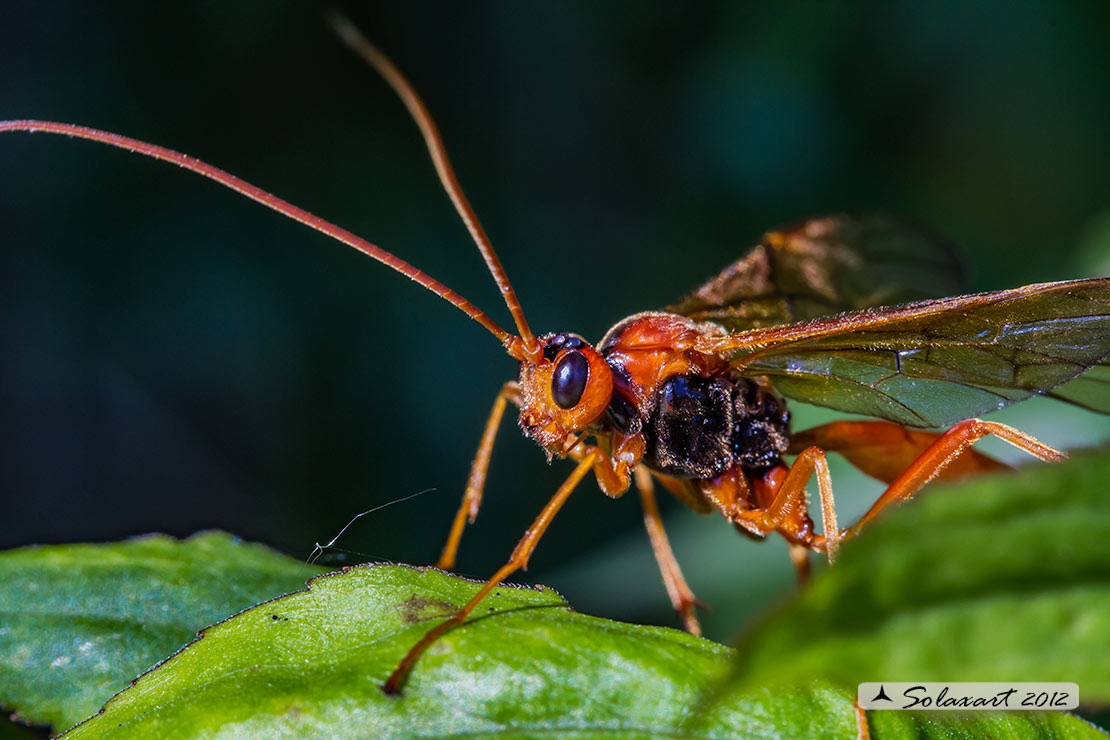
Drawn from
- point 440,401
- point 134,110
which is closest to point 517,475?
point 440,401

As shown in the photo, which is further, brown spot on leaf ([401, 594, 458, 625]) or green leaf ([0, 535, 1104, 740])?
brown spot on leaf ([401, 594, 458, 625])

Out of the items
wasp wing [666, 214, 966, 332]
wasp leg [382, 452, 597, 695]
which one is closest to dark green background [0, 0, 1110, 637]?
wasp wing [666, 214, 966, 332]

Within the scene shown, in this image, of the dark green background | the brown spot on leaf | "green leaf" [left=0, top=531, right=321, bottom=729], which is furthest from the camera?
the dark green background

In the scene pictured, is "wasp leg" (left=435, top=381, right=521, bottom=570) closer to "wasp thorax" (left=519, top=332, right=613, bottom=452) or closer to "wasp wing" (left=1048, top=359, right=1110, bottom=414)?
"wasp thorax" (left=519, top=332, right=613, bottom=452)

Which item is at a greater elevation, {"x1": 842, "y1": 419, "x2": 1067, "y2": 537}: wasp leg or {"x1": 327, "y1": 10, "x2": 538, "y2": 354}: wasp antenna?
{"x1": 842, "y1": 419, "x2": 1067, "y2": 537}: wasp leg

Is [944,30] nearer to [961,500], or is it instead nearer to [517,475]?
[517,475]

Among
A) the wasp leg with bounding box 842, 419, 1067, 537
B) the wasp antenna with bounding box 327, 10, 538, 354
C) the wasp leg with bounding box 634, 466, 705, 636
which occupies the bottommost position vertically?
the wasp leg with bounding box 634, 466, 705, 636
